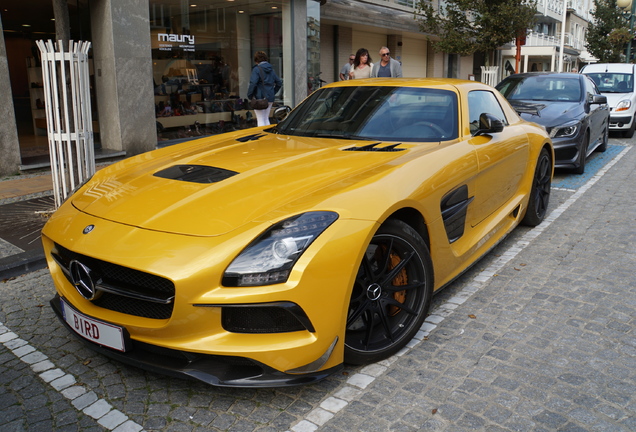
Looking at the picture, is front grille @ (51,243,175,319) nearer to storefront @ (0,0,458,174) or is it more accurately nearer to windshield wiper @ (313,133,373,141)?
windshield wiper @ (313,133,373,141)

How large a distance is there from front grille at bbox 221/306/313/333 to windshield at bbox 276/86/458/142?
1870mm

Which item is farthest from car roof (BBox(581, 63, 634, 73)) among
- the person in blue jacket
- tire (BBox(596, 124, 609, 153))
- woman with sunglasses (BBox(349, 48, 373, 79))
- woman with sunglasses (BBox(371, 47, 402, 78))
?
the person in blue jacket

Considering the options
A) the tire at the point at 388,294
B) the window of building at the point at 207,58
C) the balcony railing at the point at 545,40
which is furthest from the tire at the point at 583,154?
the balcony railing at the point at 545,40

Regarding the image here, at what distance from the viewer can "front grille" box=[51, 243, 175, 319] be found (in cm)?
251

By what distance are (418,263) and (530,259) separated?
2.12m

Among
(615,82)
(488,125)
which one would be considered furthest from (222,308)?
(615,82)

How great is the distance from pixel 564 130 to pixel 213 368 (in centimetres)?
734

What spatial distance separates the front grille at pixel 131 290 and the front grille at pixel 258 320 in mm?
267

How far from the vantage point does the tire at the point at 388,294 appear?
2.87 meters

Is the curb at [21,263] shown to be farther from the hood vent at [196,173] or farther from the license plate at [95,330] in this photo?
the license plate at [95,330]

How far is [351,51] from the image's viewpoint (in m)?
21.3

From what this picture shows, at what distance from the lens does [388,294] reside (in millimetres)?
3031

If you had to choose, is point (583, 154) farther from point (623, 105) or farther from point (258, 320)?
point (258, 320)

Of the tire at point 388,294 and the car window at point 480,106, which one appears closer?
the tire at point 388,294
